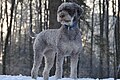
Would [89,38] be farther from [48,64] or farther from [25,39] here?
[48,64]

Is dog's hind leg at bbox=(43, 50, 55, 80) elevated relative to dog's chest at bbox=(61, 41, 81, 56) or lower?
lower

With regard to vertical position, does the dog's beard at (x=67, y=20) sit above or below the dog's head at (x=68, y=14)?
below

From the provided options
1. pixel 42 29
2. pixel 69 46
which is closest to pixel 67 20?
pixel 69 46

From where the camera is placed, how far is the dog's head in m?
6.68

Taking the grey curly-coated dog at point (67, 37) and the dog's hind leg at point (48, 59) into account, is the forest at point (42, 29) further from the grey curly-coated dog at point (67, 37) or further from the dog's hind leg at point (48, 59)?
the grey curly-coated dog at point (67, 37)

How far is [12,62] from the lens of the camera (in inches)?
1565

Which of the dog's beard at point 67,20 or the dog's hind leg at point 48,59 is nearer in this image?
the dog's beard at point 67,20

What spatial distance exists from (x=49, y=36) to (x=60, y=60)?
29.8 inches

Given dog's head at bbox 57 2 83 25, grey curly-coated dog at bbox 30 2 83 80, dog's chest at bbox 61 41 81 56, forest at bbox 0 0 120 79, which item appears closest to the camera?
dog's head at bbox 57 2 83 25

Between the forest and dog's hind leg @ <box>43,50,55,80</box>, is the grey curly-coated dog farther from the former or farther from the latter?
the forest

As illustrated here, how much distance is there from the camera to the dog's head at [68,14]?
6684 millimetres

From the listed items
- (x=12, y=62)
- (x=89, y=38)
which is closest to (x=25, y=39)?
(x=12, y=62)

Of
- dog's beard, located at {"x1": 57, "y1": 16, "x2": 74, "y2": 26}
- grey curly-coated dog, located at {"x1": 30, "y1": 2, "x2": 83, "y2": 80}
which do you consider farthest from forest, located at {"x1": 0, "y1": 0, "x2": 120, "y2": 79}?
dog's beard, located at {"x1": 57, "y1": 16, "x2": 74, "y2": 26}

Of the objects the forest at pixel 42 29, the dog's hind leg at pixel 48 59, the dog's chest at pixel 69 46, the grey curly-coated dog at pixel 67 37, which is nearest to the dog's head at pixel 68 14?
the grey curly-coated dog at pixel 67 37
